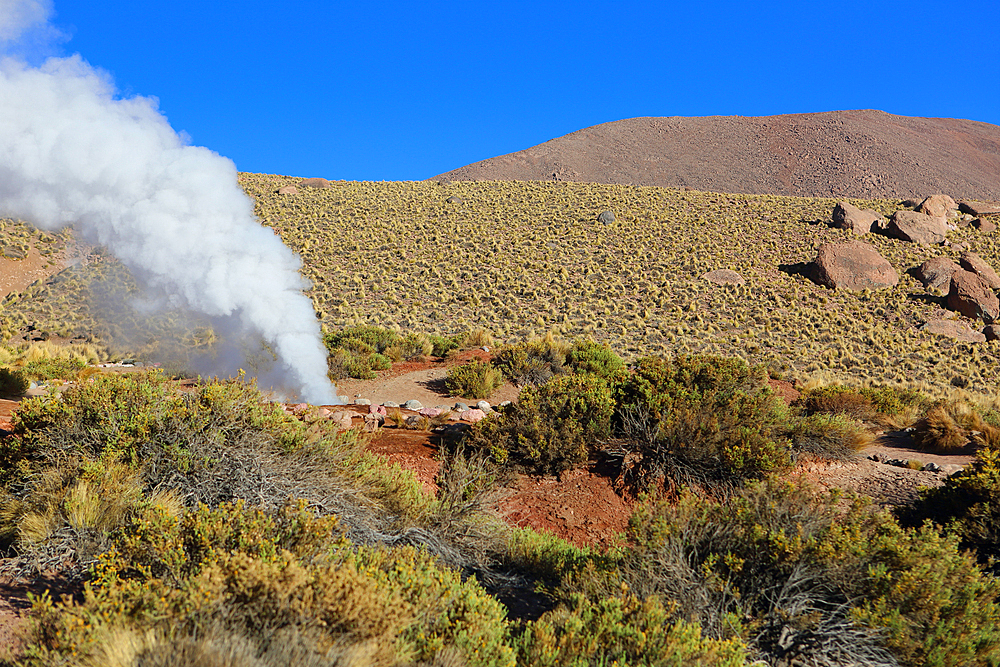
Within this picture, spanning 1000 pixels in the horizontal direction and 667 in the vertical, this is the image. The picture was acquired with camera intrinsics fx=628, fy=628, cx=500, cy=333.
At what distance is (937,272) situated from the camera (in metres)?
33.1

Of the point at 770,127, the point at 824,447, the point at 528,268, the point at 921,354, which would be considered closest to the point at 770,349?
the point at 921,354

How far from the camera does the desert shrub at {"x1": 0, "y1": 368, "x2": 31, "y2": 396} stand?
13.7 meters

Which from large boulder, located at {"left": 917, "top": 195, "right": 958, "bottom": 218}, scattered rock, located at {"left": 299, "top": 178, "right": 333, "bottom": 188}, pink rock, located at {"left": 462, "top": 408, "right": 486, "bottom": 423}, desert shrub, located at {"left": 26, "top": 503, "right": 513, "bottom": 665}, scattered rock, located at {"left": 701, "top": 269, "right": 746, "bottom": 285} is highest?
scattered rock, located at {"left": 299, "top": 178, "right": 333, "bottom": 188}

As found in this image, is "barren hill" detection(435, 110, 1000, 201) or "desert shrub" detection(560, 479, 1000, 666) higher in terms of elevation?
"barren hill" detection(435, 110, 1000, 201)

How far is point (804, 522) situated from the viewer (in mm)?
4910

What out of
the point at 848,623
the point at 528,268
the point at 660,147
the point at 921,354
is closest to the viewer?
the point at 848,623

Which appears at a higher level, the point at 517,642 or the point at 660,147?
the point at 660,147

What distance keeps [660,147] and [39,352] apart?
85.7 metres

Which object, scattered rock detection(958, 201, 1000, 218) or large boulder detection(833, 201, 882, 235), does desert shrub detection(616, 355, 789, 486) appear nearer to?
large boulder detection(833, 201, 882, 235)

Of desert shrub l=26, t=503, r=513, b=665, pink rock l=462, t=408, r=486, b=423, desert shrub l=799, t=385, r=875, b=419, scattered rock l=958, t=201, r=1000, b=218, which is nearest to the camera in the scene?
desert shrub l=26, t=503, r=513, b=665

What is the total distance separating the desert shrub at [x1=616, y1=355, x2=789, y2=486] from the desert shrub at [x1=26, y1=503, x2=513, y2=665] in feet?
16.7

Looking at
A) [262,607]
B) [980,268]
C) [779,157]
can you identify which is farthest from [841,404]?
[779,157]

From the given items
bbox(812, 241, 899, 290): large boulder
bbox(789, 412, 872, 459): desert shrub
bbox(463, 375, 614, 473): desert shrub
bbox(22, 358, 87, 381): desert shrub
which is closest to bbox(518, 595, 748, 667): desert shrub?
bbox(463, 375, 614, 473): desert shrub

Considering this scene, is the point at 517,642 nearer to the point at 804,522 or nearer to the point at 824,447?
the point at 804,522
